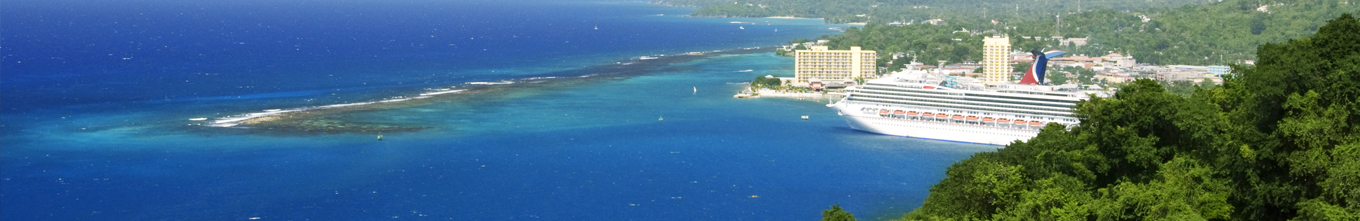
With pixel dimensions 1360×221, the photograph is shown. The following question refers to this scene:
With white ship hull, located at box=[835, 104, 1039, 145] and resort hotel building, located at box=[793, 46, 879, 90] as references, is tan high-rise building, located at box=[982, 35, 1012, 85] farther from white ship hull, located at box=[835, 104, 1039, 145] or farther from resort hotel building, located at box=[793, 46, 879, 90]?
white ship hull, located at box=[835, 104, 1039, 145]

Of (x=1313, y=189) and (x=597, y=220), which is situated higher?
(x=1313, y=189)

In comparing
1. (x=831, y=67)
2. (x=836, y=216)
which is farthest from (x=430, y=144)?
(x=831, y=67)

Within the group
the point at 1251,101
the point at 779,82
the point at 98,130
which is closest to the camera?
the point at 1251,101

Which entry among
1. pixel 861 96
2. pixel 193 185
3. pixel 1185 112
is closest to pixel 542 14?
pixel 861 96

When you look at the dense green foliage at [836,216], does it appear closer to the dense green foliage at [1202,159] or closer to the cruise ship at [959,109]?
the dense green foliage at [1202,159]

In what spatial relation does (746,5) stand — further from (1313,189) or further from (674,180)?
(1313,189)

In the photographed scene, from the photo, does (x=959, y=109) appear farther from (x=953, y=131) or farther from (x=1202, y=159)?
(x=1202, y=159)

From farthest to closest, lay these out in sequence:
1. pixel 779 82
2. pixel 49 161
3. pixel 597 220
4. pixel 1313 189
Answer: pixel 779 82 < pixel 49 161 < pixel 597 220 < pixel 1313 189

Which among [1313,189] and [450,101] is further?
[450,101]
